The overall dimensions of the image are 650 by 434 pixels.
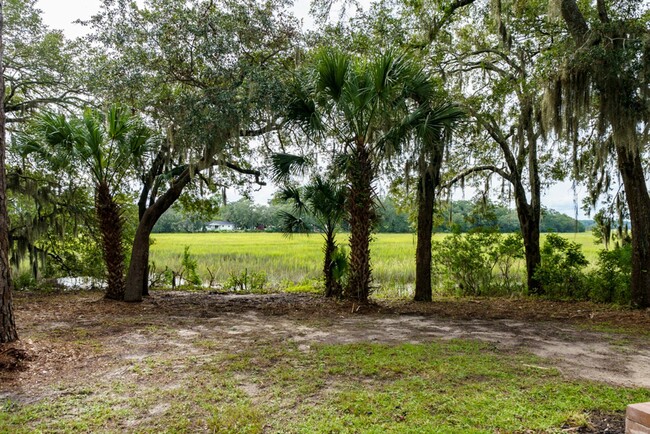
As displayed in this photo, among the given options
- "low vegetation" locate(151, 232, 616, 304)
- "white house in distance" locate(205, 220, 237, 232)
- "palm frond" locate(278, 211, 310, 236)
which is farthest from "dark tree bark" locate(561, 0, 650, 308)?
"white house in distance" locate(205, 220, 237, 232)

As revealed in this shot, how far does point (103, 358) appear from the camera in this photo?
436 centimetres

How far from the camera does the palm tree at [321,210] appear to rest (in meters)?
9.02

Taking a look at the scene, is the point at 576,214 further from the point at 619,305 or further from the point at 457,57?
the point at 457,57

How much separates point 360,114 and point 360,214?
1841 mm

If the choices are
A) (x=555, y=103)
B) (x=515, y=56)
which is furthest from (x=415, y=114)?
(x=515, y=56)

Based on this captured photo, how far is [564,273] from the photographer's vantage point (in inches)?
379


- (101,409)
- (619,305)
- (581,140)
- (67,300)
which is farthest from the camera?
(581,140)

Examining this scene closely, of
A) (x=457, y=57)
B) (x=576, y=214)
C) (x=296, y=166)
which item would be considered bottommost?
(x=576, y=214)

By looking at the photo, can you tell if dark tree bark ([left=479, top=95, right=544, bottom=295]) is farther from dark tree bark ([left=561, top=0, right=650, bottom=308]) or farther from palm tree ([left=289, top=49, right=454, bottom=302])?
palm tree ([left=289, top=49, right=454, bottom=302])

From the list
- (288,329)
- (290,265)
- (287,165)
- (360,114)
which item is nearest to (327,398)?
(288,329)

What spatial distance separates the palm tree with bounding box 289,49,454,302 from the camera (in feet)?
23.5

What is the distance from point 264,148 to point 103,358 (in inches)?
237

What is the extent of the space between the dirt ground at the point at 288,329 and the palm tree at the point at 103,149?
1.21m

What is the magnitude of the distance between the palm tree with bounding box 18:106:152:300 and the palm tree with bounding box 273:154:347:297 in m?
2.83
